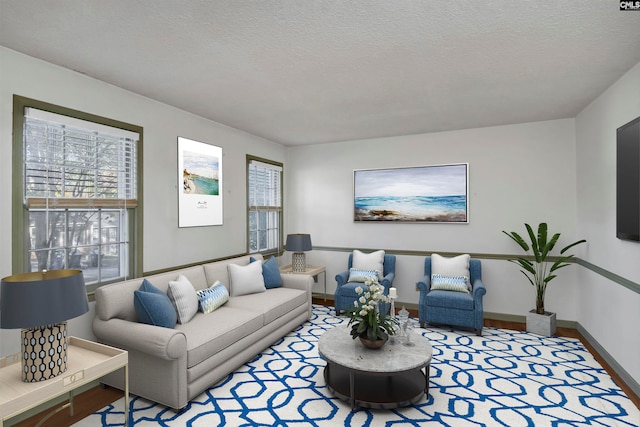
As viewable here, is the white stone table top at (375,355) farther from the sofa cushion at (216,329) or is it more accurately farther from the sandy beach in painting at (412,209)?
the sandy beach in painting at (412,209)

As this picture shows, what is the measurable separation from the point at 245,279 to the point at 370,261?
6.44 feet

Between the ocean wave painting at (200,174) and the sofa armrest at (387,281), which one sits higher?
the ocean wave painting at (200,174)

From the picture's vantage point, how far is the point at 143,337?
2566 mm

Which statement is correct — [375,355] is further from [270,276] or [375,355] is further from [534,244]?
[534,244]

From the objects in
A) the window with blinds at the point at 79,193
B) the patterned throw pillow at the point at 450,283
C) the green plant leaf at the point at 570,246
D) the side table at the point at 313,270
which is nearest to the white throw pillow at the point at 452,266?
the patterned throw pillow at the point at 450,283

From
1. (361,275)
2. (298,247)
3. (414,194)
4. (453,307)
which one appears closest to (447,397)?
(453,307)

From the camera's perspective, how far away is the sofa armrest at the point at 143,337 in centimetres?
247

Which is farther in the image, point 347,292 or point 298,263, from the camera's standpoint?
point 298,263

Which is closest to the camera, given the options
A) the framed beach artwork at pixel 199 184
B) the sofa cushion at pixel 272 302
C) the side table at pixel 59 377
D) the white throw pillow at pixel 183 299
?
the side table at pixel 59 377

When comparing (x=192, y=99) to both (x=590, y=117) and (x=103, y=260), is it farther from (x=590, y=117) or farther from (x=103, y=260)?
(x=590, y=117)

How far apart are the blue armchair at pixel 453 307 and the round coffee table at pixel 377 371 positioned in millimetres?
1320

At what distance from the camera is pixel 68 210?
115 inches

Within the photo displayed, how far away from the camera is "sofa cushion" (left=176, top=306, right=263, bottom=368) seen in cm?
271

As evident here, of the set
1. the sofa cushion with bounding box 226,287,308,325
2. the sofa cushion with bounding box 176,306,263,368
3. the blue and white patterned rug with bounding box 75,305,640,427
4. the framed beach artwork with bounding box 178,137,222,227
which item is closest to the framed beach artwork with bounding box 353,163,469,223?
the sofa cushion with bounding box 226,287,308,325
